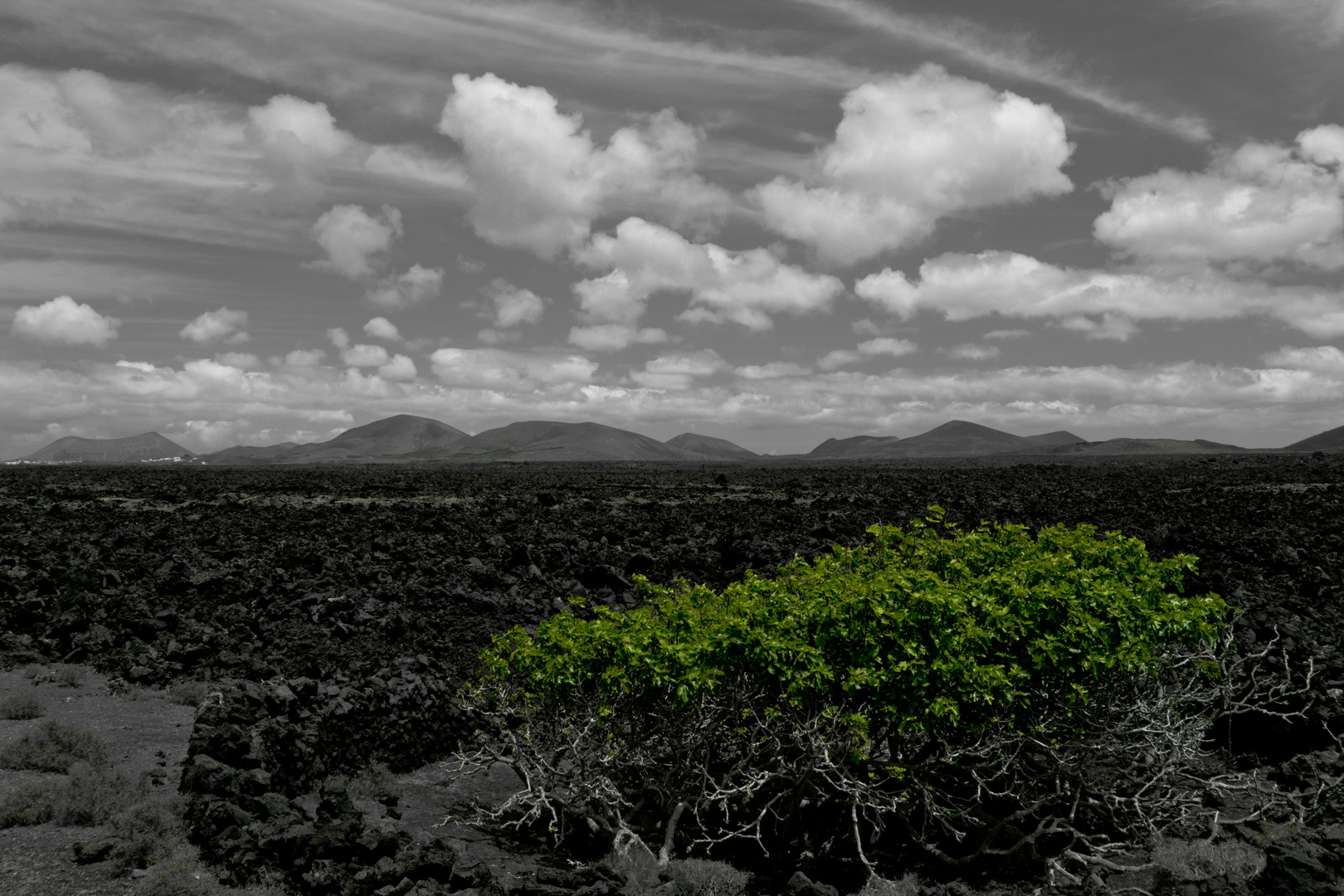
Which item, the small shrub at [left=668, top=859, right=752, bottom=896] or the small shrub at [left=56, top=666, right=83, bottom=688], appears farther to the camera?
the small shrub at [left=56, top=666, right=83, bottom=688]

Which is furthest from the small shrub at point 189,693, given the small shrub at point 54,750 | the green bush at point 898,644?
the green bush at point 898,644

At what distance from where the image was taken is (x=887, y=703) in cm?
852

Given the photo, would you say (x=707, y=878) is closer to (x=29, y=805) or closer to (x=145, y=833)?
(x=145, y=833)

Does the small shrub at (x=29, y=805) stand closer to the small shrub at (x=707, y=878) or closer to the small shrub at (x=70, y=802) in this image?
the small shrub at (x=70, y=802)

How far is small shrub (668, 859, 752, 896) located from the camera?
8617mm

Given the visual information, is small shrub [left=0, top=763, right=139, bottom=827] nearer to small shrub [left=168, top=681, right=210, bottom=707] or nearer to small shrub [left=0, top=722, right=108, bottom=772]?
small shrub [left=0, top=722, right=108, bottom=772]

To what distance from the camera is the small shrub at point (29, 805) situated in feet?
28.8

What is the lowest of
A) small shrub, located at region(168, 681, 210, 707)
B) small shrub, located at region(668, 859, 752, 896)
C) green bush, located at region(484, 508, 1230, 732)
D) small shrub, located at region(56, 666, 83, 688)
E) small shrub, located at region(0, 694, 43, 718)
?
small shrub, located at region(668, 859, 752, 896)

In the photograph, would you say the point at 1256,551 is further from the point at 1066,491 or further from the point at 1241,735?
the point at 1066,491

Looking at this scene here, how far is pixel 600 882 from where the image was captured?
8.57 meters

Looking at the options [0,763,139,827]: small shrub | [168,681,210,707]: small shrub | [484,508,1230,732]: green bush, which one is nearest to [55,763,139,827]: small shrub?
[0,763,139,827]: small shrub

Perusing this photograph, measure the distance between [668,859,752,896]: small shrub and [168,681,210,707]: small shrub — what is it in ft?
31.1

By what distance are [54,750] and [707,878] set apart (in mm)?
8585

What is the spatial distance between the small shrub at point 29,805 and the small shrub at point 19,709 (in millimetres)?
4153
